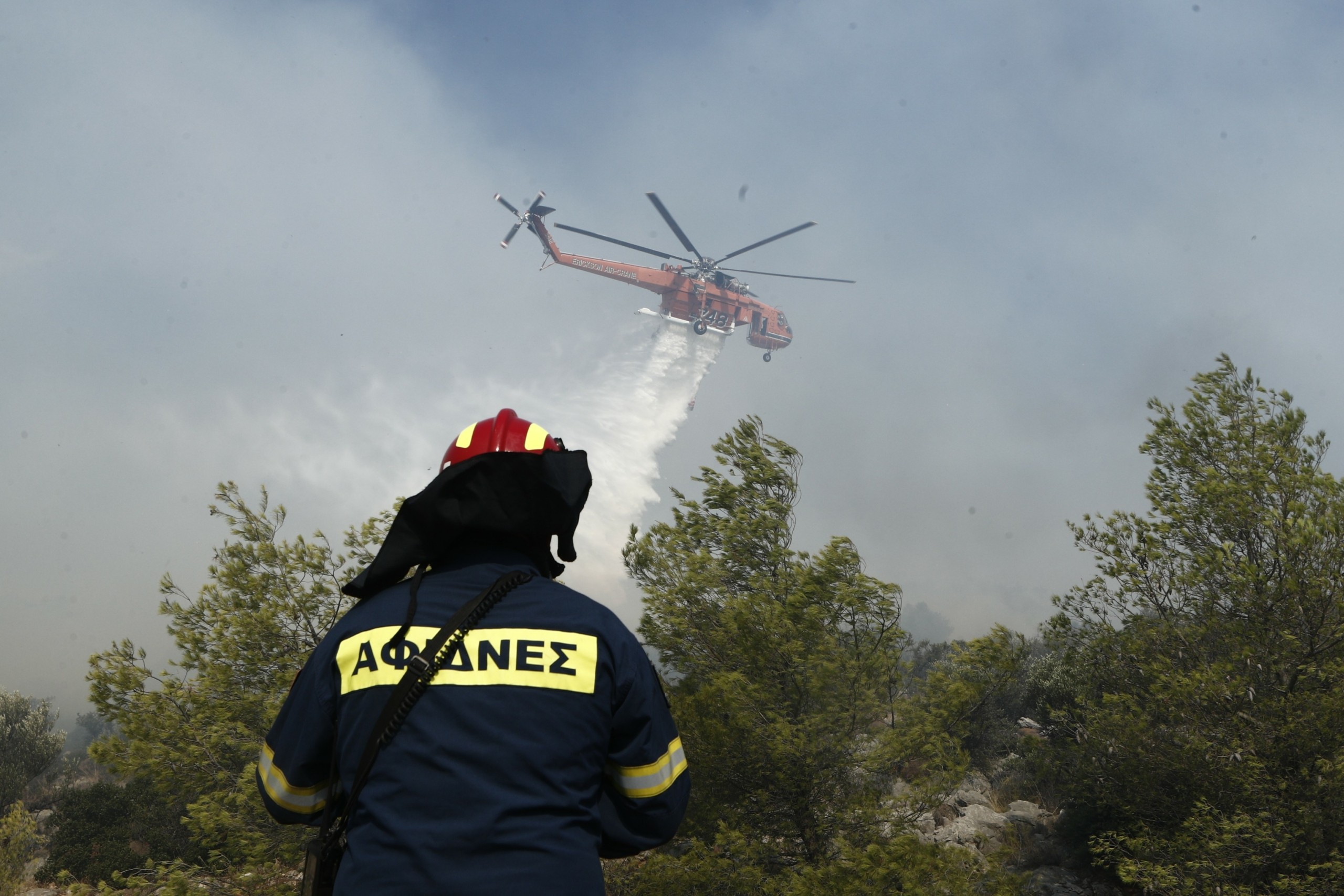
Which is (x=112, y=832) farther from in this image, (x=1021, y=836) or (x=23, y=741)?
(x=1021, y=836)

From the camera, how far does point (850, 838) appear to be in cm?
978

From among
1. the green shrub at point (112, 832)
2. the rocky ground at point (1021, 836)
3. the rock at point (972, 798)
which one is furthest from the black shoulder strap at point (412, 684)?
the rock at point (972, 798)

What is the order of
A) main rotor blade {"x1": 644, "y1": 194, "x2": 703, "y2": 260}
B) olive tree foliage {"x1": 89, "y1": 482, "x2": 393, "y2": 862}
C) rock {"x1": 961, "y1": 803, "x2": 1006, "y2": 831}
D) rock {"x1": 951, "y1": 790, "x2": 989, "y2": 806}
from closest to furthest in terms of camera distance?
olive tree foliage {"x1": 89, "y1": 482, "x2": 393, "y2": 862} < rock {"x1": 961, "y1": 803, "x2": 1006, "y2": 831} < rock {"x1": 951, "y1": 790, "x2": 989, "y2": 806} < main rotor blade {"x1": 644, "y1": 194, "x2": 703, "y2": 260}

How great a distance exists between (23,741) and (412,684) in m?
41.5

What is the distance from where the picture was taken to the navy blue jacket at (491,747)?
1.89m

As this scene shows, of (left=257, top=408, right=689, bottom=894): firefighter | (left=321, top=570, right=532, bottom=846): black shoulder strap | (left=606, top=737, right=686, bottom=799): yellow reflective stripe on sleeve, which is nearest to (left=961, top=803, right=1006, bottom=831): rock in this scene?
(left=606, top=737, right=686, bottom=799): yellow reflective stripe on sleeve

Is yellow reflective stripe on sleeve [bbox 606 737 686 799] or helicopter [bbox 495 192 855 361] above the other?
helicopter [bbox 495 192 855 361]

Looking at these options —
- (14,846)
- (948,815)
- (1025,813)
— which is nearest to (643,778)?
(14,846)

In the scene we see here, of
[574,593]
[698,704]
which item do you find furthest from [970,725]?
[574,593]

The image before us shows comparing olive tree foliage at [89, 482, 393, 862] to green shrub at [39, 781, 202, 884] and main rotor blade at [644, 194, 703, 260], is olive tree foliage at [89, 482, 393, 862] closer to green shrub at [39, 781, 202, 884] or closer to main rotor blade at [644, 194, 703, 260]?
green shrub at [39, 781, 202, 884]

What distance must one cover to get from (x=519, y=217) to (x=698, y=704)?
5228cm

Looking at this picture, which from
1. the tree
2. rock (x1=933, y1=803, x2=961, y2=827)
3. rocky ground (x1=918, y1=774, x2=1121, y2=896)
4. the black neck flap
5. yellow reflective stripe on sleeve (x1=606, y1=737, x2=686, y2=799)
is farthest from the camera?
rock (x1=933, y1=803, x2=961, y2=827)

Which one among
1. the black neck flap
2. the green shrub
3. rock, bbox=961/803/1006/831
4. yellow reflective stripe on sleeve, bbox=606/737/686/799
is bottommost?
the green shrub

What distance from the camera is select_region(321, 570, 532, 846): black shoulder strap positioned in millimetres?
1998
